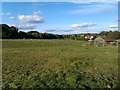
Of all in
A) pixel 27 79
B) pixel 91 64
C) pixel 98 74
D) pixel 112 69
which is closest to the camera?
pixel 27 79

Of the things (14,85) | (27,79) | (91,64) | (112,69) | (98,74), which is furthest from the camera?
(91,64)

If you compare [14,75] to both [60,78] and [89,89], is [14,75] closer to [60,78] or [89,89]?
[60,78]

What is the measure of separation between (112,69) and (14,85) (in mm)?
10507

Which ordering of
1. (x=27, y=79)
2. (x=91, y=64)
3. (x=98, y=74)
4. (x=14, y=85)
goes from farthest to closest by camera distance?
(x=91, y=64) < (x=98, y=74) < (x=27, y=79) < (x=14, y=85)

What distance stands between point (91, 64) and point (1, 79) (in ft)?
36.5

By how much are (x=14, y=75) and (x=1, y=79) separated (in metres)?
1.88

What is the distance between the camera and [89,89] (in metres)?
19.4

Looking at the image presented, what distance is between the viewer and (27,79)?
20.9 meters

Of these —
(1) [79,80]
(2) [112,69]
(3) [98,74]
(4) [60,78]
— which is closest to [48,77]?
(4) [60,78]

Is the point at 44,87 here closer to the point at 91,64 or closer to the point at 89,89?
the point at 89,89

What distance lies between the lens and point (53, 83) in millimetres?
20016

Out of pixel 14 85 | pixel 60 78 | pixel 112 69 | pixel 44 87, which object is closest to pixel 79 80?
pixel 60 78

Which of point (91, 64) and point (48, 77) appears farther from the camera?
point (91, 64)

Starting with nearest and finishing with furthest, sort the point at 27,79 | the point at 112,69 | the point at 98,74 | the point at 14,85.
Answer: the point at 14,85 → the point at 27,79 → the point at 98,74 → the point at 112,69
